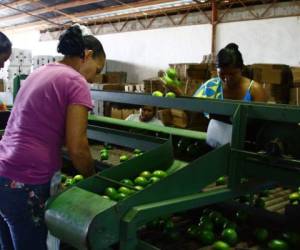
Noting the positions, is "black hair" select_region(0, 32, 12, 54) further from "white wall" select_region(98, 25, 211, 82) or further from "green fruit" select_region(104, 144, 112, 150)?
"white wall" select_region(98, 25, 211, 82)

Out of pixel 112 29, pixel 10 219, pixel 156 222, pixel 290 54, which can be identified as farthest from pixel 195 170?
pixel 112 29

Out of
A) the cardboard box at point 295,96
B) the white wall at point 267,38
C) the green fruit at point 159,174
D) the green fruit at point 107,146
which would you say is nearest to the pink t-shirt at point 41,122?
the green fruit at point 159,174

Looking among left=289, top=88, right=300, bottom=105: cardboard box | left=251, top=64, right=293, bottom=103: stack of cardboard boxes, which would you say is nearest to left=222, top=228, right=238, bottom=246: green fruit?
left=251, top=64, right=293, bottom=103: stack of cardboard boxes

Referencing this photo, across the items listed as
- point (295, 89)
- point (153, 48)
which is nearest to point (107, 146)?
point (295, 89)

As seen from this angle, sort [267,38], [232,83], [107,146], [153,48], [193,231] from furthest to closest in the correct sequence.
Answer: [153,48] < [267,38] < [107,146] < [232,83] < [193,231]

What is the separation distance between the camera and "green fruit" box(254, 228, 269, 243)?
5.87ft

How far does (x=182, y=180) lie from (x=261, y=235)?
57 centimetres

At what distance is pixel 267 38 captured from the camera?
802 centimetres

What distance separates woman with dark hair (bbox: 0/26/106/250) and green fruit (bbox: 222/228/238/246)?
Answer: 668 mm

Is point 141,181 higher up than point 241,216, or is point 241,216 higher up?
point 141,181

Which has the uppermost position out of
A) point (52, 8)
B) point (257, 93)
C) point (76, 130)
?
point (52, 8)

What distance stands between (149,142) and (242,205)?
75cm

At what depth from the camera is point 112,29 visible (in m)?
12.3

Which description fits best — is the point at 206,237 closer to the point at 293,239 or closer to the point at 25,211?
the point at 293,239
